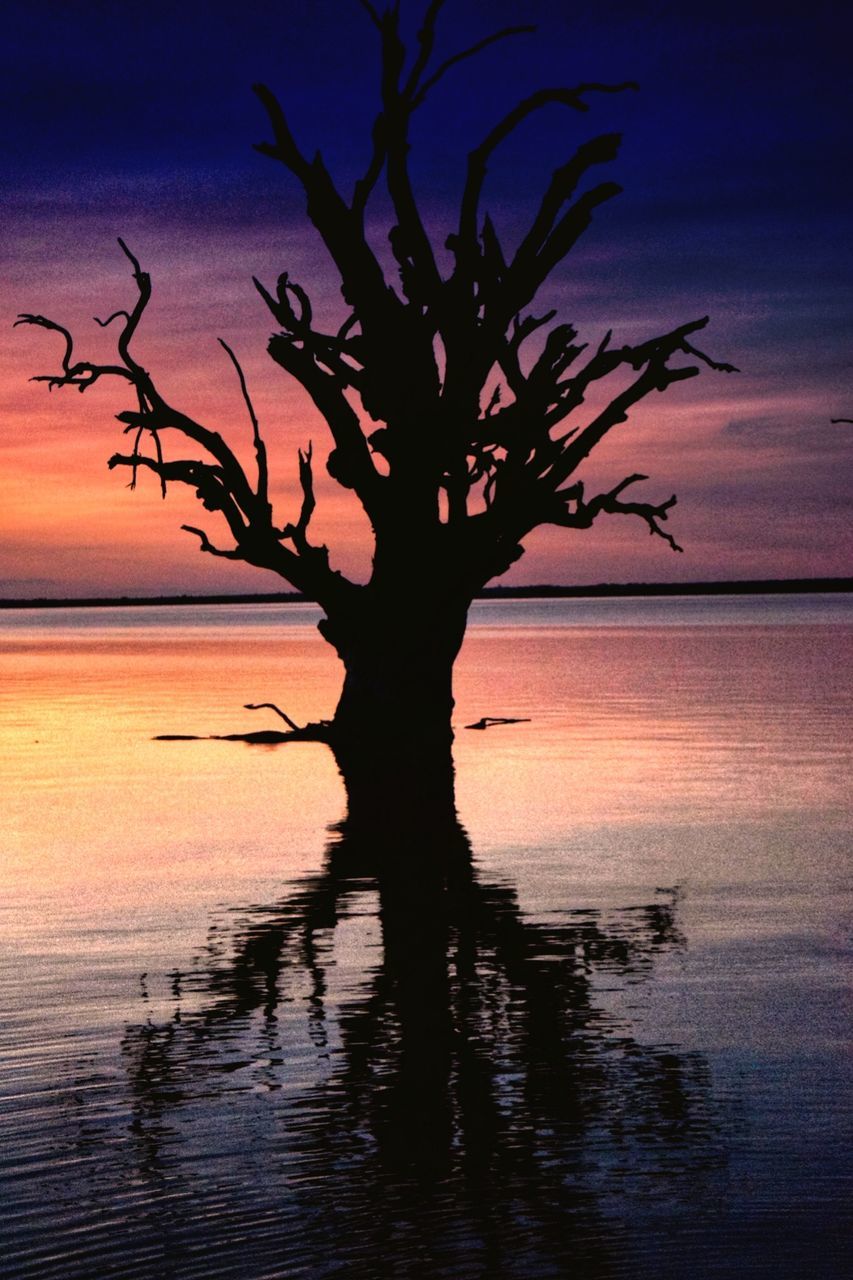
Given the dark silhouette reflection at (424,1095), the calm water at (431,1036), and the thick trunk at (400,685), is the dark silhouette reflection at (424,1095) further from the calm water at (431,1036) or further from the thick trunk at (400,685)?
the thick trunk at (400,685)

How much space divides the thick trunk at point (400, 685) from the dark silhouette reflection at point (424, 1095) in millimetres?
11260

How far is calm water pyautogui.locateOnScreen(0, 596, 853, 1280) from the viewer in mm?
5598

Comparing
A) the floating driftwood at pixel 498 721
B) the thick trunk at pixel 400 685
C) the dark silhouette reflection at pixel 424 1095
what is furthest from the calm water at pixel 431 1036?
the floating driftwood at pixel 498 721

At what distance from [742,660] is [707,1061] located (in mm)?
47751

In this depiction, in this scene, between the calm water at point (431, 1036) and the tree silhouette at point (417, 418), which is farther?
the tree silhouette at point (417, 418)

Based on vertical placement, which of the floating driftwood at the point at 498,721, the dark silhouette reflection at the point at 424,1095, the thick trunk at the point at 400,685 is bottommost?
the dark silhouette reflection at the point at 424,1095

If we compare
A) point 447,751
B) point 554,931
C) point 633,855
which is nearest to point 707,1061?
point 554,931

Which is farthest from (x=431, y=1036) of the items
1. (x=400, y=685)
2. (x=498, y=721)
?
(x=498, y=721)

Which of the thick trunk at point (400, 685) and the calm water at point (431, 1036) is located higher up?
the thick trunk at point (400, 685)

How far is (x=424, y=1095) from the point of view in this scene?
7109mm

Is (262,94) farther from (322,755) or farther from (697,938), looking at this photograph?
(697,938)

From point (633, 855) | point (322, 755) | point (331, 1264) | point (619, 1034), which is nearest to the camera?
point (331, 1264)

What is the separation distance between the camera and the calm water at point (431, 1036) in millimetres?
5598

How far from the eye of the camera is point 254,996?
903 cm
